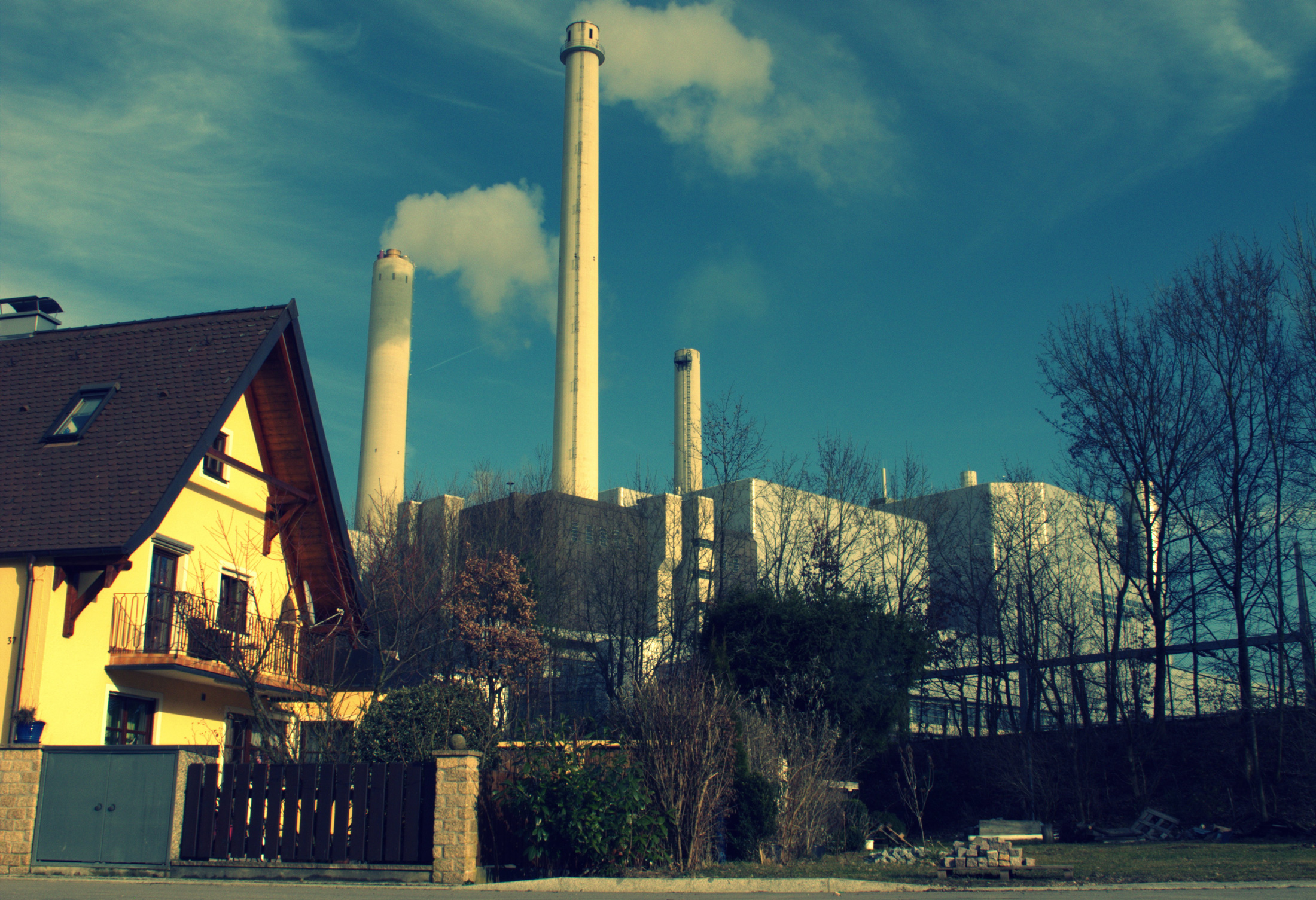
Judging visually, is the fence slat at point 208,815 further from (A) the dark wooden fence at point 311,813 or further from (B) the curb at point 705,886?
(B) the curb at point 705,886

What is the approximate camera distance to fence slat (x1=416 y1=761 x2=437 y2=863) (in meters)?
13.4

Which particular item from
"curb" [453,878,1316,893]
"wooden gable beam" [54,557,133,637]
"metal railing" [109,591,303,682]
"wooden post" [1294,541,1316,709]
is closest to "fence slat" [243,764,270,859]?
"metal railing" [109,591,303,682]

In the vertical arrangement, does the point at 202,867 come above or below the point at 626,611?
below

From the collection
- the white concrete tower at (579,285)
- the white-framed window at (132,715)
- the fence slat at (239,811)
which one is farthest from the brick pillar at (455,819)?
the white concrete tower at (579,285)

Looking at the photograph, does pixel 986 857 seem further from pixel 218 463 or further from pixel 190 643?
pixel 218 463

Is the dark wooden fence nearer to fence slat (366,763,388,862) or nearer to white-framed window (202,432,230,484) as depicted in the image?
fence slat (366,763,388,862)

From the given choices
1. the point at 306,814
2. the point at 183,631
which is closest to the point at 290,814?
the point at 306,814

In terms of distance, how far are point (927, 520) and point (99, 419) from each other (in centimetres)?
3176

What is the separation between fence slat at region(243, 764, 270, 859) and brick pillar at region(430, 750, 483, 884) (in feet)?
8.02

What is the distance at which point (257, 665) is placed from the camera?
54.1ft

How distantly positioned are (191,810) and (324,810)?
6.26 feet

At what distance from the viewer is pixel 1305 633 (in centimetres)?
2577

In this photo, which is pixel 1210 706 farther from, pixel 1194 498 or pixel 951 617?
pixel 951 617

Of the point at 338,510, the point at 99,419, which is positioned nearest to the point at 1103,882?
the point at 338,510
